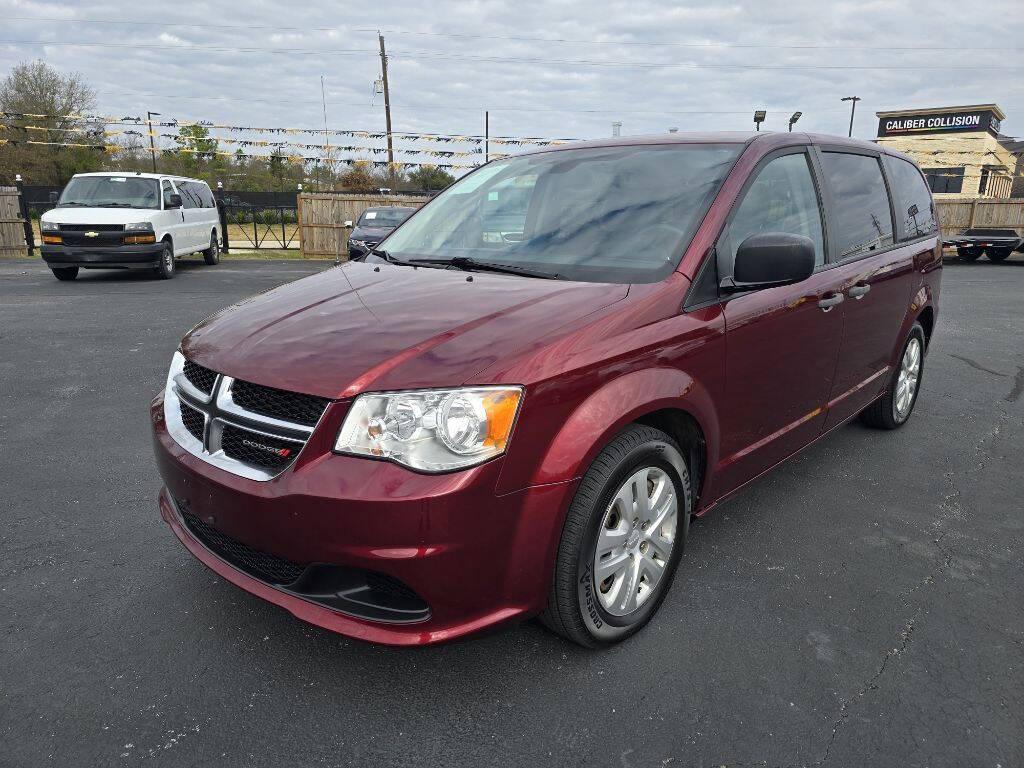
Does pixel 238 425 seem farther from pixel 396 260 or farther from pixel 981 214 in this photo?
pixel 981 214

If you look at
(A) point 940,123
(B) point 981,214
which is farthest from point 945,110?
(B) point 981,214

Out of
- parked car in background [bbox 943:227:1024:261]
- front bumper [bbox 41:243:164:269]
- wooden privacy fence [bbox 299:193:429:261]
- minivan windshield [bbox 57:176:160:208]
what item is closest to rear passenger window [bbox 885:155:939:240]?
front bumper [bbox 41:243:164:269]

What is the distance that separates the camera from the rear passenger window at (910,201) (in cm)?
441

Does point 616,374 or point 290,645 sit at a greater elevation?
point 616,374

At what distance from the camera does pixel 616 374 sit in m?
2.29

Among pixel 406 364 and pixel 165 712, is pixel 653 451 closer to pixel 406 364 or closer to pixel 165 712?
pixel 406 364

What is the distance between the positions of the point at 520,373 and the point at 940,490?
9.95 feet

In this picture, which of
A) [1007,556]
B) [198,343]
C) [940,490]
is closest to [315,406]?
[198,343]

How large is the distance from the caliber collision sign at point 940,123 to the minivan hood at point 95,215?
72.1 metres

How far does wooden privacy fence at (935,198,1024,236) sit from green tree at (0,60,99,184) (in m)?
33.7

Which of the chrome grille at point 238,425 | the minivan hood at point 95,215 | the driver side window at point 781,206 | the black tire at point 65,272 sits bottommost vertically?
the black tire at point 65,272

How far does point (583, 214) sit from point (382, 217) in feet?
48.6

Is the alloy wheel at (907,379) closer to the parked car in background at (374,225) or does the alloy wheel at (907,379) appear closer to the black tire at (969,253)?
the parked car in background at (374,225)

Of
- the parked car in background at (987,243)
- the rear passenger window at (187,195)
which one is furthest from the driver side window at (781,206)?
the parked car in background at (987,243)
